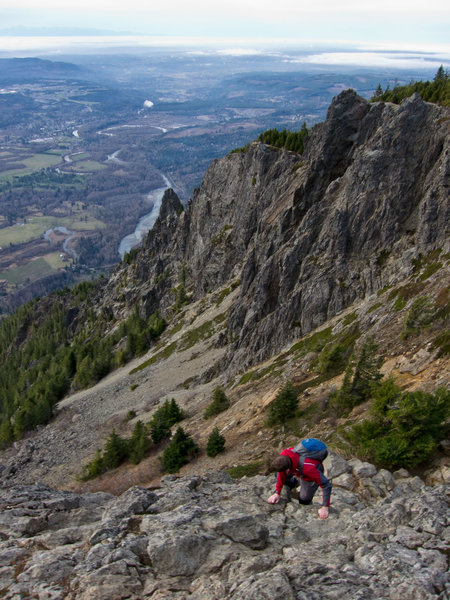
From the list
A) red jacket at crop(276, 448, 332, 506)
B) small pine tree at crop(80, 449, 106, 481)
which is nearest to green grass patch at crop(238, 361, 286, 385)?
small pine tree at crop(80, 449, 106, 481)

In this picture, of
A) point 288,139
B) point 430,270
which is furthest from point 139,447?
point 288,139

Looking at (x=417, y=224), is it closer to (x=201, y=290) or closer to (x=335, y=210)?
(x=335, y=210)

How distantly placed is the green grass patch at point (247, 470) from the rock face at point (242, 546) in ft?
13.1

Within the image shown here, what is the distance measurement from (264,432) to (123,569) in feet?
61.4

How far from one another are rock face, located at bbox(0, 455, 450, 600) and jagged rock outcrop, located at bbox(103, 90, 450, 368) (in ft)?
95.1

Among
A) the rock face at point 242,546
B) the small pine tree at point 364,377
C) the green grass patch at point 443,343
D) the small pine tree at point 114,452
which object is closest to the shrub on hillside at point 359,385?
the small pine tree at point 364,377

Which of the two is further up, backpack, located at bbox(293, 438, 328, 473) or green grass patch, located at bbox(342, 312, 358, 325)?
backpack, located at bbox(293, 438, 328, 473)

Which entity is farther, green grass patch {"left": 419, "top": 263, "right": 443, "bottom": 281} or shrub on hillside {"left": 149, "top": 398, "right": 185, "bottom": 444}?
shrub on hillside {"left": 149, "top": 398, "right": 185, "bottom": 444}

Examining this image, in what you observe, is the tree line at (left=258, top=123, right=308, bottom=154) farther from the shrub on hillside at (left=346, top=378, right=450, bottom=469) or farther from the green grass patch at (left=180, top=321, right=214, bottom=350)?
the shrub on hillside at (left=346, top=378, right=450, bottom=469)

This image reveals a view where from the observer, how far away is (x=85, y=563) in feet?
49.0

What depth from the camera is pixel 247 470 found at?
24812 mm

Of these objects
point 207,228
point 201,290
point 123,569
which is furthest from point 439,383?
point 207,228

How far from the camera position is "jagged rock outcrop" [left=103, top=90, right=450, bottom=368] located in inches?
1751

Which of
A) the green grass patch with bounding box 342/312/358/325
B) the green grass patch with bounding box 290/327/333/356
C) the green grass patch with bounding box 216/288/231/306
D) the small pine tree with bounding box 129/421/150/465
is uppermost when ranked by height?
the green grass patch with bounding box 342/312/358/325
